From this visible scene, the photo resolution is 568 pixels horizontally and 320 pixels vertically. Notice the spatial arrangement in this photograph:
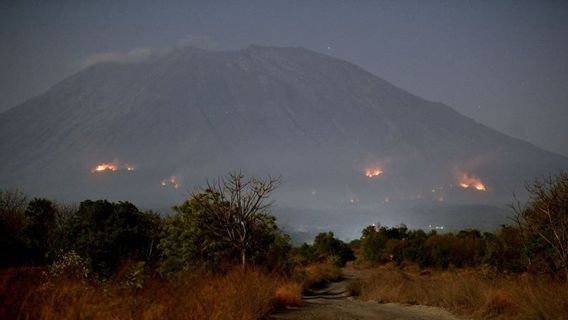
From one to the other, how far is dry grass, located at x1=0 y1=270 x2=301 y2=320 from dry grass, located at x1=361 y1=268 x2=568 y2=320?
6383mm

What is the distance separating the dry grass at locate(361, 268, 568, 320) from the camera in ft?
30.6

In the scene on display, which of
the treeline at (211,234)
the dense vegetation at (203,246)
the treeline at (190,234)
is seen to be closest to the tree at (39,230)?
the dense vegetation at (203,246)

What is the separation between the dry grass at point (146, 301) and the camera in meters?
5.36

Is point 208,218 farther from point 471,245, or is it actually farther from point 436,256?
point 471,245

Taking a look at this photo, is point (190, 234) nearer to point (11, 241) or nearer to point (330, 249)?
point (11, 241)

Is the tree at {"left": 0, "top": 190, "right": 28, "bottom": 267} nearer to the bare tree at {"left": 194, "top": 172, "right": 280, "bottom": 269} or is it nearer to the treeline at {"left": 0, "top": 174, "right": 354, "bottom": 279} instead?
the treeline at {"left": 0, "top": 174, "right": 354, "bottom": 279}

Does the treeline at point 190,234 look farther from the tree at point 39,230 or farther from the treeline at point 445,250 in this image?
the treeline at point 445,250

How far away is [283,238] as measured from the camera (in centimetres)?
2328

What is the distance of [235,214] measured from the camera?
18.5 m

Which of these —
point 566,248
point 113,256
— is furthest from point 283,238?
point 566,248

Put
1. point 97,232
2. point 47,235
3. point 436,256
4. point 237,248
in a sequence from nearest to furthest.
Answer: point 237,248 < point 97,232 < point 47,235 < point 436,256

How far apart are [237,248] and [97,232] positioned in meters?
7.19

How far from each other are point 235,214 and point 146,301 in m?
12.1

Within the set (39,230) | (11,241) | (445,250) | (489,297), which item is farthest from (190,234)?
(445,250)
